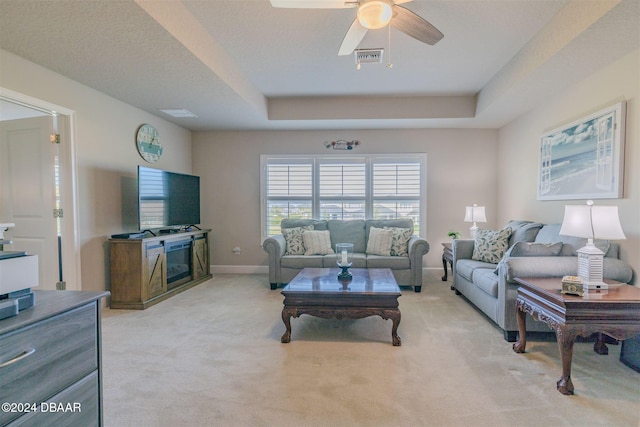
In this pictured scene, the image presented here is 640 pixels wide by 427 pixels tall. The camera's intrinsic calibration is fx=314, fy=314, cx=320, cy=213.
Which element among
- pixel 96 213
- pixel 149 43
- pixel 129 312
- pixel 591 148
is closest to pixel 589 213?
pixel 591 148

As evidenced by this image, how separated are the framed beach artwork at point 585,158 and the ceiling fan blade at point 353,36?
234 cm

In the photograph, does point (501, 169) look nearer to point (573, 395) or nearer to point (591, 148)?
point (591, 148)

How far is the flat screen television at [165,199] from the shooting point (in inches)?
149

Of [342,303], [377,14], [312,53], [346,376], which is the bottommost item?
[346,376]

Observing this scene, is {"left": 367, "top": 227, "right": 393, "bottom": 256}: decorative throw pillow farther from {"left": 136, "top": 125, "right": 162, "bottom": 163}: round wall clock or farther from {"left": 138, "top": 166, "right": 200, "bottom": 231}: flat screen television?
{"left": 136, "top": 125, "right": 162, "bottom": 163}: round wall clock

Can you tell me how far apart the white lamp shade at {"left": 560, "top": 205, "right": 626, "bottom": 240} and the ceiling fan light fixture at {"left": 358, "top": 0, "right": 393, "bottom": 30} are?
75.6 inches

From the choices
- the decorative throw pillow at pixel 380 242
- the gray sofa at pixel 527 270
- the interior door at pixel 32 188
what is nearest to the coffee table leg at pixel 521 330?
the gray sofa at pixel 527 270

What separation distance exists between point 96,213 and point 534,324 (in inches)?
179

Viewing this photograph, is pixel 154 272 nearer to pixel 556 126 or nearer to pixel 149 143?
pixel 149 143

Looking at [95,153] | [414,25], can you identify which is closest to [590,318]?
[414,25]

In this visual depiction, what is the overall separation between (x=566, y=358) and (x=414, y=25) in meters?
2.45

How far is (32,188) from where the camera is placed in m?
3.25

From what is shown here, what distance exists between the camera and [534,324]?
2.66m

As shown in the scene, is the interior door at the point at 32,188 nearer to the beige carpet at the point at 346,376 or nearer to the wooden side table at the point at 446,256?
the beige carpet at the point at 346,376
